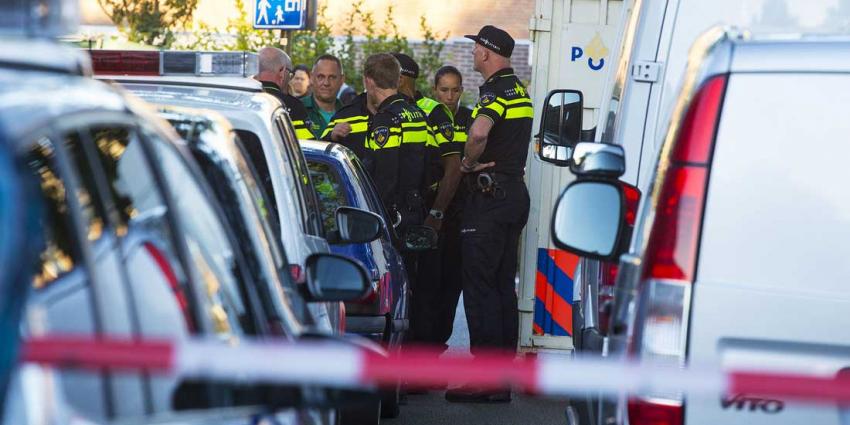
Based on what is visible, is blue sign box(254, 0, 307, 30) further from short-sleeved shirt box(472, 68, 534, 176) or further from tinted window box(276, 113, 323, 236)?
tinted window box(276, 113, 323, 236)

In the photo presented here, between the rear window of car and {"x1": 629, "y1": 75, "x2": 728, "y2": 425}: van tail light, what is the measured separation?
0.11 feet

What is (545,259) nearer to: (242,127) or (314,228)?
(314,228)

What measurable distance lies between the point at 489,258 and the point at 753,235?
616 cm

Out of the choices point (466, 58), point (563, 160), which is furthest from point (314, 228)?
point (466, 58)

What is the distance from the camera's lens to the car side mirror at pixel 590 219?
476 cm

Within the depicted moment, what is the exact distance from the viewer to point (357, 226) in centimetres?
737

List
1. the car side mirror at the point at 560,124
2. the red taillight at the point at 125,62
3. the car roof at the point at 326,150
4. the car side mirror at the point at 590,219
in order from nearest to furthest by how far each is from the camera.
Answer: the car side mirror at the point at 590,219, the red taillight at the point at 125,62, the car side mirror at the point at 560,124, the car roof at the point at 326,150

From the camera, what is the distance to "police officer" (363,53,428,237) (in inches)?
411

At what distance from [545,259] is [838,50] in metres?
6.14

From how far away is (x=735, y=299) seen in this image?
4074mm

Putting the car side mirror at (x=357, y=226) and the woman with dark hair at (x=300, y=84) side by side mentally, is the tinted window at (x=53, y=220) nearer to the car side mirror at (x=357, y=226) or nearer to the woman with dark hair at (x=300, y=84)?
the car side mirror at (x=357, y=226)

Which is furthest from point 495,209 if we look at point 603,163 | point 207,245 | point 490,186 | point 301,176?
point 207,245

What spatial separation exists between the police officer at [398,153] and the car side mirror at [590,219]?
18.4ft

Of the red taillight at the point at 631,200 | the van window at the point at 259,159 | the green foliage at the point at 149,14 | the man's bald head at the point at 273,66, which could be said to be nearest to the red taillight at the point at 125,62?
the van window at the point at 259,159
